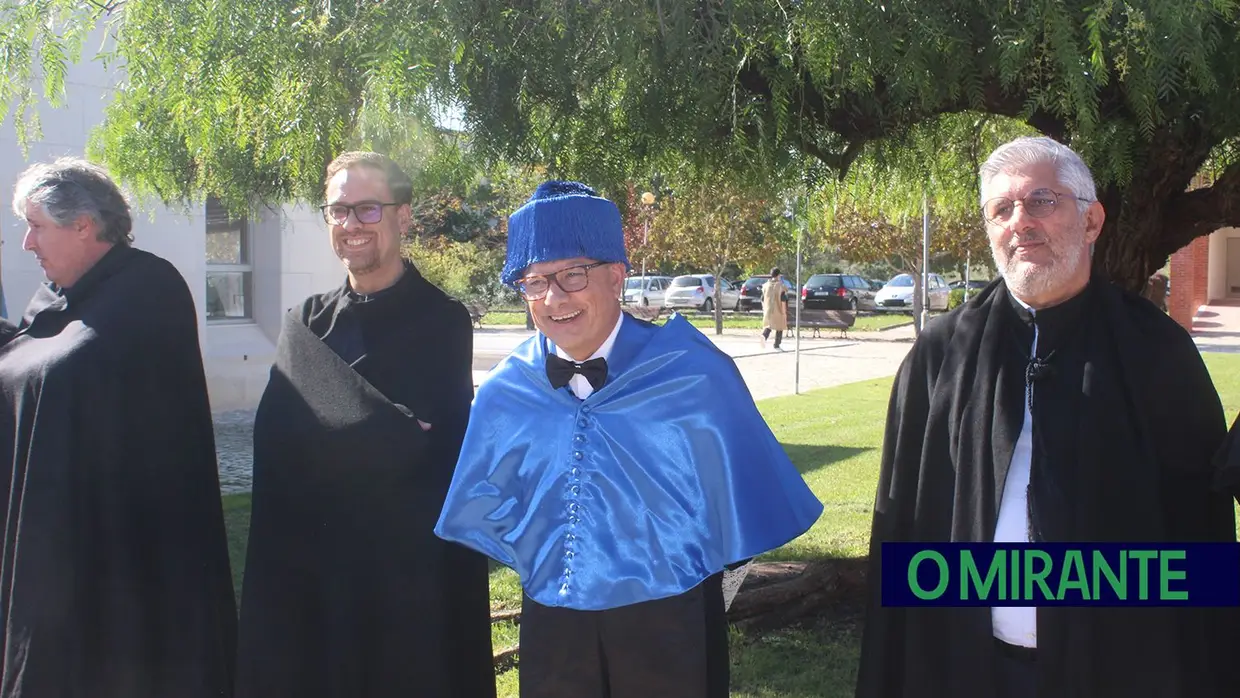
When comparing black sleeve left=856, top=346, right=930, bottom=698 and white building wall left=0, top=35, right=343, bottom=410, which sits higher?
white building wall left=0, top=35, right=343, bottom=410

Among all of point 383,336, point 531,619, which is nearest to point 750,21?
point 383,336

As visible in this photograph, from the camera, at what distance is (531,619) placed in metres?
2.71

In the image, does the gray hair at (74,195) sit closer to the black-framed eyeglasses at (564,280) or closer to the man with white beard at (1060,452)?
the black-framed eyeglasses at (564,280)

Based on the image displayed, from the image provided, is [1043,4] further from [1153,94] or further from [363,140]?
[363,140]

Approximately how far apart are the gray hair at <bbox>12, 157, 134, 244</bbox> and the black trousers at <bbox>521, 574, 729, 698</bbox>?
2.15 meters

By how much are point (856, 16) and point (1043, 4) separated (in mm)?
503

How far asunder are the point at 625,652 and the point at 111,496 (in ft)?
6.44

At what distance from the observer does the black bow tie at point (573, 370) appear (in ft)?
8.79

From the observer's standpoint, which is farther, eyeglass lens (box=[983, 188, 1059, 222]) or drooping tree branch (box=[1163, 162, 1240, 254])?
drooping tree branch (box=[1163, 162, 1240, 254])

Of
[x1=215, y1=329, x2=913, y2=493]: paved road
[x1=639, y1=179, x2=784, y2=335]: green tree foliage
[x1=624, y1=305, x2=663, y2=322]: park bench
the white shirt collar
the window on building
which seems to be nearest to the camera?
the white shirt collar

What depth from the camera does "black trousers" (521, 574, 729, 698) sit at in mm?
2584

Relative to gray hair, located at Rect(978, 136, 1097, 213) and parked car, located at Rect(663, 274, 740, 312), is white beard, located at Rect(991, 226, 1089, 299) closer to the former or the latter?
gray hair, located at Rect(978, 136, 1097, 213)

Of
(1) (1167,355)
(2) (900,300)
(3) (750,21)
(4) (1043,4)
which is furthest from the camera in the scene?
(2) (900,300)

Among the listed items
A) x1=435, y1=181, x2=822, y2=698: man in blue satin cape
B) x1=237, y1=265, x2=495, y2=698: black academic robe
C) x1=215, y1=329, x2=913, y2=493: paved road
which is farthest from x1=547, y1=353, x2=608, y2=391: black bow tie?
x1=215, y1=329, x2=913, y2=493: paved road
